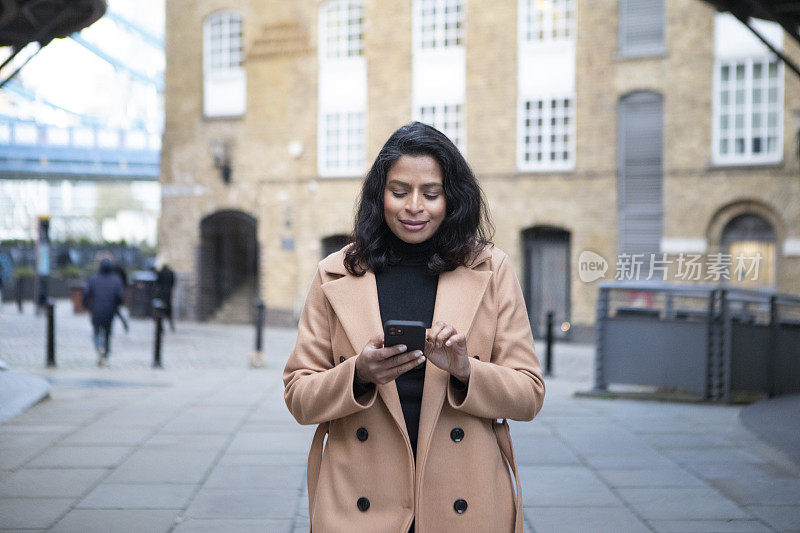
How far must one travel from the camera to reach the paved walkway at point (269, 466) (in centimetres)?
469

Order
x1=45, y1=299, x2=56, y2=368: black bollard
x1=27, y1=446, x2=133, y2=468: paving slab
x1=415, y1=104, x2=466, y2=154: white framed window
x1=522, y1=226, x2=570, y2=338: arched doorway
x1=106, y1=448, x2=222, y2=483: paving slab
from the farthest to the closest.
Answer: x1=415, y1=104, x2=466, y2=154: white framed window, x1=522, y1=226, x2=570, y2=338: arched doorway, x1=45, y1=299, x2=56, y2=368: black bollard, x1=27, y1=446, x2=133, y2=468: paving slab, x1=106, y1=448, x2=222, y2=483: paving slab

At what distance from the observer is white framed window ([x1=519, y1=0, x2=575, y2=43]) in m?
19.2

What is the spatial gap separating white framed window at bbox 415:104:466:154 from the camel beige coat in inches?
715

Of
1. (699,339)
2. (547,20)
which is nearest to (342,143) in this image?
(547,20)

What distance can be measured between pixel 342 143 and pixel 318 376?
1957cm

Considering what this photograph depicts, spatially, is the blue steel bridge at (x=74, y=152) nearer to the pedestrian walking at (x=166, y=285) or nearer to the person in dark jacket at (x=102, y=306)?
the pedestrian walking at (x=166, y=285)

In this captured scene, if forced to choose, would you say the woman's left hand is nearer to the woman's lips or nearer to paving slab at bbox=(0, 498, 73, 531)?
the woman's lips

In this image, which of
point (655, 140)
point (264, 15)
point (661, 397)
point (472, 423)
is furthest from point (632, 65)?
point (472, 423)

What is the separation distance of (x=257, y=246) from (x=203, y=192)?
2253 mm

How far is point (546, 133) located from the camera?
63.7 ft

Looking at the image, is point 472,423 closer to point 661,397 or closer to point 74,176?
point 661,397

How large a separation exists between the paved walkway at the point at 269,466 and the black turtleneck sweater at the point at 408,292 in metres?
2.70

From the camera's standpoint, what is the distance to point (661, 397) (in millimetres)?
9211

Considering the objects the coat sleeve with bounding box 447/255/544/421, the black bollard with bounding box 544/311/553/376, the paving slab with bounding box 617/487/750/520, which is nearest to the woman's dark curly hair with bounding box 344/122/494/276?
the coat sleeve with bounding box 447/255/544/421
